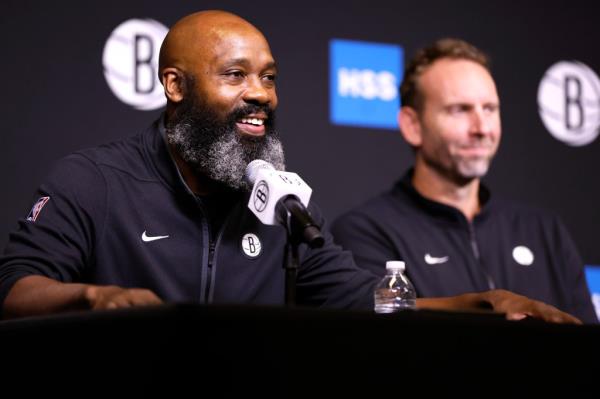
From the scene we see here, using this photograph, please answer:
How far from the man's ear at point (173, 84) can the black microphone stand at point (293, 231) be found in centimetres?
67

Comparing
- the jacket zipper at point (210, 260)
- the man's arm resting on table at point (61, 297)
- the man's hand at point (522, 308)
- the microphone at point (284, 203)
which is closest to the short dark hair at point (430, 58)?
the jacket zipper at point (210, 260)

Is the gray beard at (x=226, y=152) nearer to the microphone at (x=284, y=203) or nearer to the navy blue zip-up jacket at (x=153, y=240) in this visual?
the navy blue zip-up jacket at (x=153, y=240)

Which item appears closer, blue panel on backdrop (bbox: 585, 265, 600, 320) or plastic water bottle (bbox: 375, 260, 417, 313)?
plastic water bottle (bbox: 375, 260, 417, 313)

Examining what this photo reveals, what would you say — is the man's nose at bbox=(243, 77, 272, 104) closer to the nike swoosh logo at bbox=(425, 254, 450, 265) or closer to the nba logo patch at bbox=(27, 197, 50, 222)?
the nba logo patch at bbox=(27, 197, 50, 222)

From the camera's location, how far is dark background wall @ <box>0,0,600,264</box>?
2.56m

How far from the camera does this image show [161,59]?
2.13 metres

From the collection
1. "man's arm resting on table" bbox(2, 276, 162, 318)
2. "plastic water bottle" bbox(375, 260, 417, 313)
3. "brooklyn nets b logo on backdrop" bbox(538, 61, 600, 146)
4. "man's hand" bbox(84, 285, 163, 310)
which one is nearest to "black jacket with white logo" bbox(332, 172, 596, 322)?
"plastic water bottle" bbox(375, 260, 417, 313)

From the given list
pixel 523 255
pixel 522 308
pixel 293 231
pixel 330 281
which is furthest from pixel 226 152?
pixel 523 255

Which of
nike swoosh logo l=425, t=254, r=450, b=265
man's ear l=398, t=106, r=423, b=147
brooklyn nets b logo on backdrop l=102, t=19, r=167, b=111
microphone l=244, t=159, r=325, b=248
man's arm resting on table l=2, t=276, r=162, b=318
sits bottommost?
nike swoosh logo l=425, t=254, r=450, b=265

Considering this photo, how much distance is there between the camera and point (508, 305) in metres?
1.71

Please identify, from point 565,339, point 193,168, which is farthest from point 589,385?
point 193,168

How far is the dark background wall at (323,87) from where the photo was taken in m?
2.56

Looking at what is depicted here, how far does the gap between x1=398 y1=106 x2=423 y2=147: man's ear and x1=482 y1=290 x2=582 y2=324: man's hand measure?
1154 millimetres

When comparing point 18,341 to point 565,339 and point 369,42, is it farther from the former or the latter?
point 369,42
